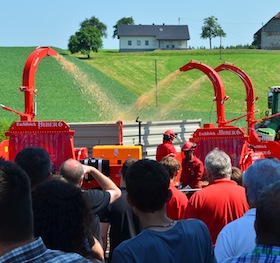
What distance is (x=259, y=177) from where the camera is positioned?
12.0ft

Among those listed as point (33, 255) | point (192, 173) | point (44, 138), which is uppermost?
point (33, 255)

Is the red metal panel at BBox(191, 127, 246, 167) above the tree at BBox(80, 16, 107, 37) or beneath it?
beneath

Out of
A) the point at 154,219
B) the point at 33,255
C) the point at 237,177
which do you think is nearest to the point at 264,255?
the point at 154,219

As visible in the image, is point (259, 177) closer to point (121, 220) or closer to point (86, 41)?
point (121, 220)

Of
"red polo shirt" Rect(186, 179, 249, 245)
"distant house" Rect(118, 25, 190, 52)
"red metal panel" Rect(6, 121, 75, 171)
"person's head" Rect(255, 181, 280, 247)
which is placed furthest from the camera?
"distant house" Rect(118, 25, 190, 52)

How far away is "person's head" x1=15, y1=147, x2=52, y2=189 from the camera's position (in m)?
4.13

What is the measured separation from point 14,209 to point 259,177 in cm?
188

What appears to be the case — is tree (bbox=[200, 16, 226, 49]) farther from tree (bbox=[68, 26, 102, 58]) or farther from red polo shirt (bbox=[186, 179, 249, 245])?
red polo shirt (bbox=[186, 179, 249, 245])

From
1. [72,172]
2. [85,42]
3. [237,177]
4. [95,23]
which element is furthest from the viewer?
[95,23]

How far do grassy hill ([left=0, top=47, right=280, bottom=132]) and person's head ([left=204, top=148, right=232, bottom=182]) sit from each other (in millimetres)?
23781

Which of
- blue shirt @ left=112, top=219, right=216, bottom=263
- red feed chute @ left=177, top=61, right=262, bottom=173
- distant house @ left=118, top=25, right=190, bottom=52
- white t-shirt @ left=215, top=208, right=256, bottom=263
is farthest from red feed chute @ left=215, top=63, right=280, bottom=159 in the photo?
distant house @ left=118, top=25, right=190, bottom=52

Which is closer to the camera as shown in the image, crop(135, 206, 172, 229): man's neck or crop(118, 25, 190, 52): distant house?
crop(135, 206, 172, 229): man's neck

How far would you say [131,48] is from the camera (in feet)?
394

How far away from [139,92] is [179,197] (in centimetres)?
4762
